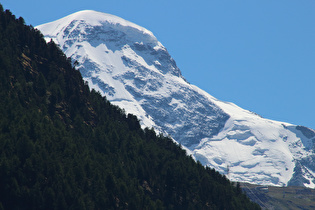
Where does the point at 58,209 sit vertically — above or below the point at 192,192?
below

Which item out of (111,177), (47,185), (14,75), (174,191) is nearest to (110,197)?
(111,177)

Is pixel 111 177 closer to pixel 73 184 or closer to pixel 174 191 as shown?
pixel 73 184

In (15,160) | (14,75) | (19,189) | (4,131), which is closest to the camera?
(19,189)

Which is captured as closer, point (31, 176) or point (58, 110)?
point (31, 176)

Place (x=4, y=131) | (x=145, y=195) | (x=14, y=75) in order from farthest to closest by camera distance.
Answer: (x=14, y=75) → (x=145, y=195) → (x=4, y=131)

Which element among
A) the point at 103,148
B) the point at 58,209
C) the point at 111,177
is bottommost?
the point at 58,209

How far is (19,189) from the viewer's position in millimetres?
124312

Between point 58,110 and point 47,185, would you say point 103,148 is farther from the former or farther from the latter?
point 47,185

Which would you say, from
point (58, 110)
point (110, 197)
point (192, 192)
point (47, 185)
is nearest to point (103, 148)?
point (58, 110)

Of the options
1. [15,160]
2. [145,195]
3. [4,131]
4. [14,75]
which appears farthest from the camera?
[14,75]

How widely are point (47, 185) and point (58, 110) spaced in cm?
5844

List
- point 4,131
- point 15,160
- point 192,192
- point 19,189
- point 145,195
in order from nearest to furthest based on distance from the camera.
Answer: point 19,189 → point 15,160 → point 4,131 → point 145,195 → point 192,192

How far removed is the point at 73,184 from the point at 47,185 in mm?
7948

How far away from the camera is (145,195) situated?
565ft
